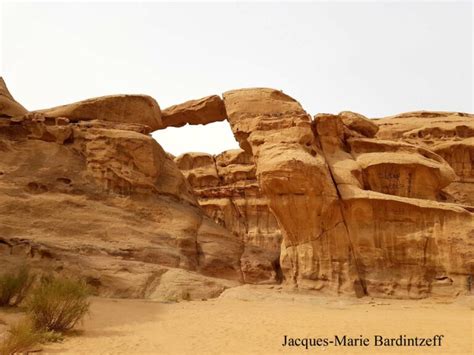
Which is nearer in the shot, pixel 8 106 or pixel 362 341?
pixel 362 341

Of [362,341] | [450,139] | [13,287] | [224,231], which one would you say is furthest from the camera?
[450,139]

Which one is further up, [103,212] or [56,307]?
[103,212]

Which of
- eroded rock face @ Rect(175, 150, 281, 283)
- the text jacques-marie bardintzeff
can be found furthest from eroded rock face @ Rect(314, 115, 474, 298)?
eroded rock face @ Rect(175, 150, 281, 283)

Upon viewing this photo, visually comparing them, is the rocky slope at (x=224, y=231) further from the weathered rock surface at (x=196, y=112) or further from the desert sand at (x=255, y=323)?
the weathered rock surface at (x=196, y=112)

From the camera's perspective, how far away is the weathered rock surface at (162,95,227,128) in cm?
2217

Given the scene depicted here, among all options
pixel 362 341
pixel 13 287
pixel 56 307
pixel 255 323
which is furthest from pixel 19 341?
pixel 362 341

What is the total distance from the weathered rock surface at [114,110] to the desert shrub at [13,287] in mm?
9999

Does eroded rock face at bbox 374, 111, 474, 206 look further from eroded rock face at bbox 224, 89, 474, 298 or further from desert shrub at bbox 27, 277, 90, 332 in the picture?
desert shrub at bbox 27, 277, 90, 332

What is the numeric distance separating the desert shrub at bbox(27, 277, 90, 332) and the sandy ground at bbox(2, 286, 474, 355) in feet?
1.31

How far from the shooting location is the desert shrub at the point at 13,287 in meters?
10.8

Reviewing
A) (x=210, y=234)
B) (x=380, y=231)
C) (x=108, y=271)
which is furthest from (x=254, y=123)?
(x=108, y=271)

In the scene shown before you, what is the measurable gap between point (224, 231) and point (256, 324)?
1062 centimetres

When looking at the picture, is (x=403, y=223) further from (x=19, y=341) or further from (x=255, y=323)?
(x=19, y=341)

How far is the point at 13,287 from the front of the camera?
1095 centimetres
